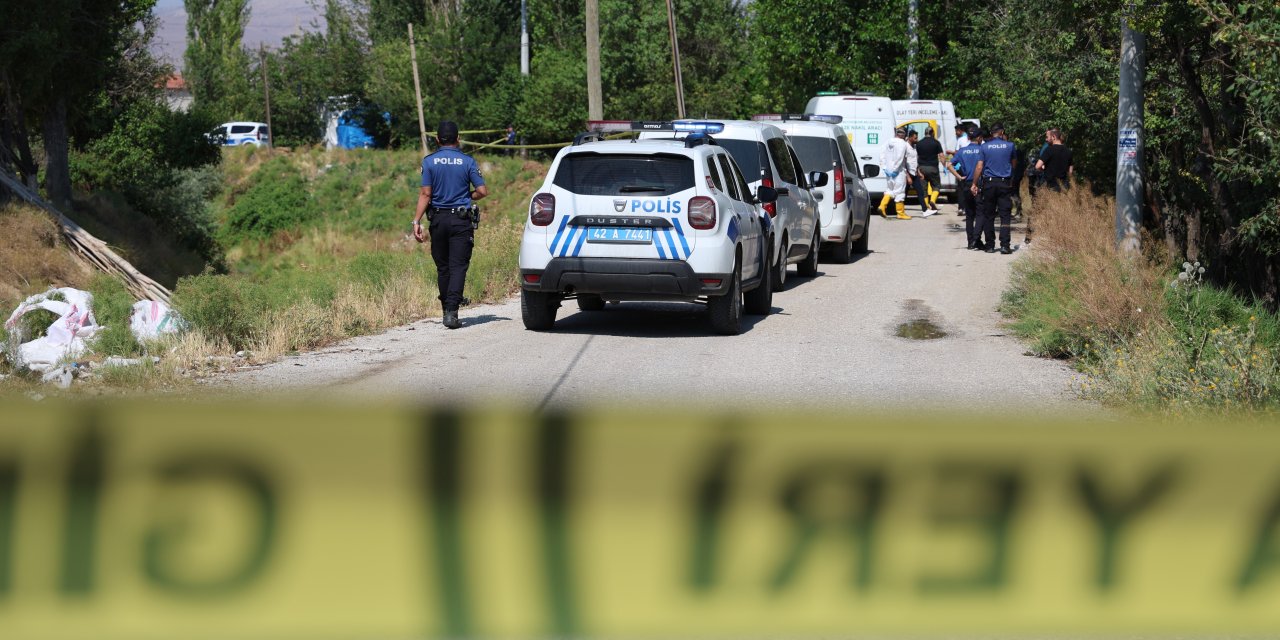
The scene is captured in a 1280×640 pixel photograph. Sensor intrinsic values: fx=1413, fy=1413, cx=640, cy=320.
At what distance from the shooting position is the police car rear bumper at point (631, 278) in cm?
1168

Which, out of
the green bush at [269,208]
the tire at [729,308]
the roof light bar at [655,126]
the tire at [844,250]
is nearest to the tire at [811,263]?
the tire at [844,250]

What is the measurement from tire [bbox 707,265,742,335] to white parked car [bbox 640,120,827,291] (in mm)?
2468

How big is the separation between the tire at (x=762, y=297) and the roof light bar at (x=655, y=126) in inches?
67.6

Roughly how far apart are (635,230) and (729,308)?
1.11 m

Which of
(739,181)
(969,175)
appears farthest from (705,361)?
(969,175)

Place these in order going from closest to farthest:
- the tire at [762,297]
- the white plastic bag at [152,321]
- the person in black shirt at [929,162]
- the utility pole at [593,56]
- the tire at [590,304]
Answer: the white plastic bag at [152,321]
the tire at [762,297]
the tire at [590,304]
the utility pole at [593,56]
the person in black shirt at [929,162]

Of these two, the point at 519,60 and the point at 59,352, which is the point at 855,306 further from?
A: the point at 519,60

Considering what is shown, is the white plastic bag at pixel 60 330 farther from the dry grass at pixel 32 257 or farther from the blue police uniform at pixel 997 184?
the blue police uniform at pixel 997 184

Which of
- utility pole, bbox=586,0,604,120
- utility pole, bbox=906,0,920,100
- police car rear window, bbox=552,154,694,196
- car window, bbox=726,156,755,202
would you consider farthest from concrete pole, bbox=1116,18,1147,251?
utility pole, bbox=906,0,920,100

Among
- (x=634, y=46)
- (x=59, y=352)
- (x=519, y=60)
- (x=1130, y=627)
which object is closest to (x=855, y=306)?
(x=59, y=352)

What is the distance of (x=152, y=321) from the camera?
1158 cm

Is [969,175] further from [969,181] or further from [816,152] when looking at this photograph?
[816,152]

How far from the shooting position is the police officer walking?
40.4 ft

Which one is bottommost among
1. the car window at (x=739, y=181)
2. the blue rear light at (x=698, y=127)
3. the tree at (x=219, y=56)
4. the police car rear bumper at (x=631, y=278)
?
→ the police car rear bumper at (x=631, y=278)
